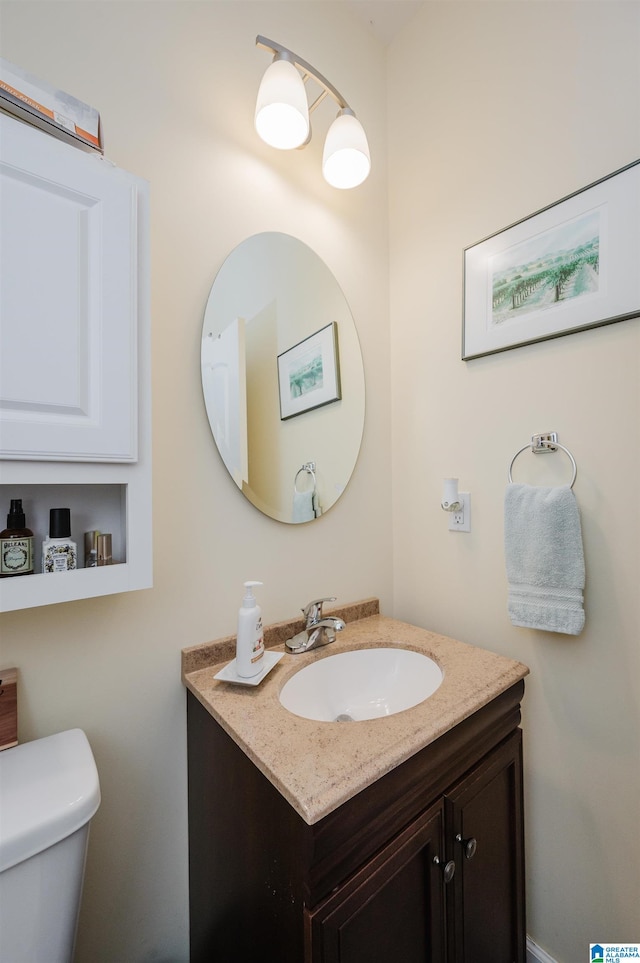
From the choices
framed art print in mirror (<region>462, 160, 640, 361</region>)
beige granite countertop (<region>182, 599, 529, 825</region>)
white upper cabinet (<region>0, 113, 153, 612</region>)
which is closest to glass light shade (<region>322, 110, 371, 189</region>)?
framed art print in mirror (<region>462, 160, 640, 361</region>)

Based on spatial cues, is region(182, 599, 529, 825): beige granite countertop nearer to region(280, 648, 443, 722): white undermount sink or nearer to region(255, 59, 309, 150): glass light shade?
region(280, 648, 443, 722): white undermount sink

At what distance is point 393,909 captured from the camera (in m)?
0.68

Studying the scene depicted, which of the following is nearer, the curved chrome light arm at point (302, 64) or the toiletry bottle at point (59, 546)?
the toiletry bottle at point (59, 546)

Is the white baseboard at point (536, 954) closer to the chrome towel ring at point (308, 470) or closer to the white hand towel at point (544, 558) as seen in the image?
the white hand towel at point (544, 558)

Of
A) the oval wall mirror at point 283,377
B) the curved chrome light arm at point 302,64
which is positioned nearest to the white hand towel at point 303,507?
the oval wall mirror at point 283,377

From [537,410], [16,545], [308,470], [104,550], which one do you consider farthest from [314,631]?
[537,410]

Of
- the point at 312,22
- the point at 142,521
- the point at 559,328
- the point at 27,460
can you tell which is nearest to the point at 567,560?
the point at 559,328

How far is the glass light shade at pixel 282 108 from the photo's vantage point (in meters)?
0.97

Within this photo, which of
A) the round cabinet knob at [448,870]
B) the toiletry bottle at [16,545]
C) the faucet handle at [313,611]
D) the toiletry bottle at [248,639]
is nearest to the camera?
the toiletry bottle at [16,545]

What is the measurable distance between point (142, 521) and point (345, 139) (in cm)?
119

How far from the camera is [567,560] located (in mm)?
951

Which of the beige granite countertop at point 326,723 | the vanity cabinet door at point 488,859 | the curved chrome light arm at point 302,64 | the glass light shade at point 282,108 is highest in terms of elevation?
the curved chrome light arm at point 302,64

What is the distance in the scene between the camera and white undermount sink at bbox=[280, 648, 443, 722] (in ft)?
3.20
